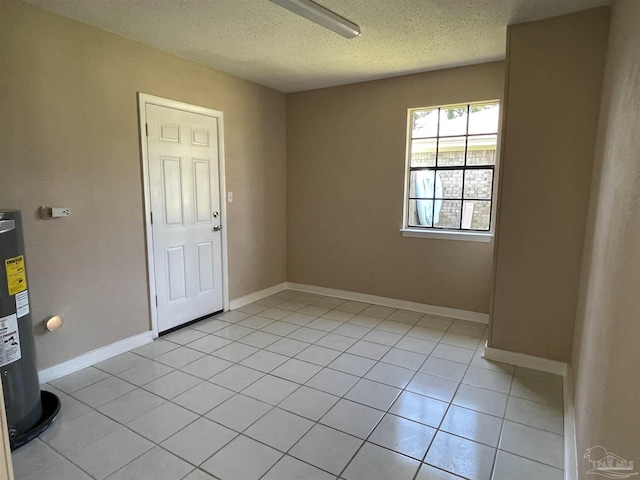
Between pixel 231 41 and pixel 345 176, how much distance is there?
1.97m

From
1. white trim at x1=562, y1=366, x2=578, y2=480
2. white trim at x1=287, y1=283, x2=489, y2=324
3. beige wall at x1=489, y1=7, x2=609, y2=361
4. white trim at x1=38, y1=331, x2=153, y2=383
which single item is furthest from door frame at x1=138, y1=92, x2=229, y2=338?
white trim at x1=562, y1=366, x2=578, y2=480

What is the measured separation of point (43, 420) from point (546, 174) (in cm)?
366

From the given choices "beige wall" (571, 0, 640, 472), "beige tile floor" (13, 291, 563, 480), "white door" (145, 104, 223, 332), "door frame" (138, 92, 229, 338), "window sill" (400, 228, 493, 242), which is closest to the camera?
"beige wall" (571, 0, 640, 472)

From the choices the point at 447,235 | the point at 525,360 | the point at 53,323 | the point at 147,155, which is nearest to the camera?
the point at 53,323

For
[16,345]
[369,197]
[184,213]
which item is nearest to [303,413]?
[16,345]

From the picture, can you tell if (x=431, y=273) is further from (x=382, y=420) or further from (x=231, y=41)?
(x=231, y=41)

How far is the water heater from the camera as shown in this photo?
194 centimetres

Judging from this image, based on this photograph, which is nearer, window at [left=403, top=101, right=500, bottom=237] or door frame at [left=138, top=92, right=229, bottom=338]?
door frame at [left=138, top=92, right=229, bottom=338]

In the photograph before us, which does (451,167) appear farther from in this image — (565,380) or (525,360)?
(565,380)

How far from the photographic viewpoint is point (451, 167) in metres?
3.86

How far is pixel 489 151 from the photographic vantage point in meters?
3.66

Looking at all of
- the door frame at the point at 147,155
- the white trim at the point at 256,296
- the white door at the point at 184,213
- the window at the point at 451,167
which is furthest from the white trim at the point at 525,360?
the door frame at the point at 147,155

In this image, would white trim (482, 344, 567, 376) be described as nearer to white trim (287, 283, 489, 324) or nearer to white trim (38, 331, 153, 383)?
white trim (287, 283, 489, 324)

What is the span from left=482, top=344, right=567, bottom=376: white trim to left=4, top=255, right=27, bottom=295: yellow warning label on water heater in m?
3.27
